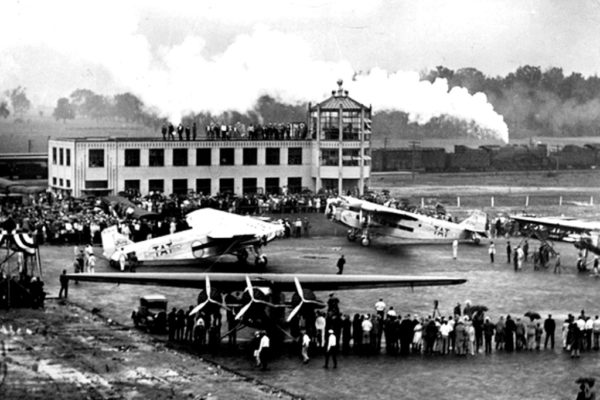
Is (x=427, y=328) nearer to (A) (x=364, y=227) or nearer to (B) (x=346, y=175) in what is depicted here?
(A) (x=364, y=227)

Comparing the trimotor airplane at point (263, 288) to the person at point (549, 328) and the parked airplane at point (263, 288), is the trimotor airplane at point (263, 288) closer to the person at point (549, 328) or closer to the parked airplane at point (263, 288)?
the parked airplane at point (263, 288)

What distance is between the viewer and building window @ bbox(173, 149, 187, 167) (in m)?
78.9

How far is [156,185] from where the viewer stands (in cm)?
7794

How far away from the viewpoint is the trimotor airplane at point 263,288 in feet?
113

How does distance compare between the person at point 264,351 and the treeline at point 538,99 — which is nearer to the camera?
the person at point 264,351

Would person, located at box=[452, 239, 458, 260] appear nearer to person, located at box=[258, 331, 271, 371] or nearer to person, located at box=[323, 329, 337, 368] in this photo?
person, located at box=[323, 329, 337, 368]

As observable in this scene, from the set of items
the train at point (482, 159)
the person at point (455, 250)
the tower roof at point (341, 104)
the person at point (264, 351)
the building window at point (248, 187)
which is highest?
the tower roof at point (341, 104)

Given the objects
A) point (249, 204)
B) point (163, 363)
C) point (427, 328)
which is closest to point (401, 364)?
point (427, 328)

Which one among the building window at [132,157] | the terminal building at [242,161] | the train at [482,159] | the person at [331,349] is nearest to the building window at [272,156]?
the terminal building at [242,161]

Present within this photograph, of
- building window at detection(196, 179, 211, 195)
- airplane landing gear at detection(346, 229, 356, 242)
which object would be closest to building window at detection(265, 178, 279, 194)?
building window at detection(196, 179, 211, 195)

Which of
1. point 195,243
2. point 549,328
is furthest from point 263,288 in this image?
point 195,243

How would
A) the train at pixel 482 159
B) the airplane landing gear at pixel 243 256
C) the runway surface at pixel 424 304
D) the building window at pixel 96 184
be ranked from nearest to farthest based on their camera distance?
the runway surface at pixel 424 304, the airplane landing gear at pixel 243 256, the building window at pixel 96 184, the train at pixel 482 159

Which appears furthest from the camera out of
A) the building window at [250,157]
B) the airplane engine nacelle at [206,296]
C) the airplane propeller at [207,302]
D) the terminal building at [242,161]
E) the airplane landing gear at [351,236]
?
the building window at [250,157]

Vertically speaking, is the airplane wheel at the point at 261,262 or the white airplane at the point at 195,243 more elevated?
the white airplane at the point at 195,243
